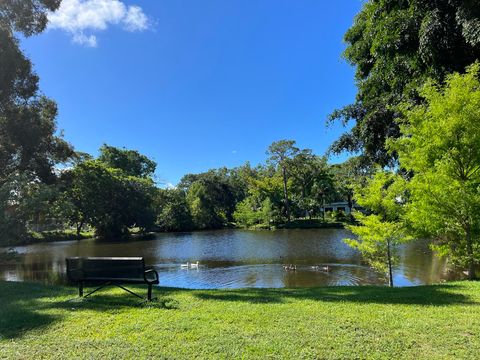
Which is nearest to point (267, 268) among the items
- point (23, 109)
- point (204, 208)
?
point (23, 109)

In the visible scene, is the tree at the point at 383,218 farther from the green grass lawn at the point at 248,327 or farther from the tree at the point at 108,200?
the tree at the point at 108,200

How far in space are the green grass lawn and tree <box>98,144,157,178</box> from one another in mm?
62695

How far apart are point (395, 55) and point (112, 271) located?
40.6 feet

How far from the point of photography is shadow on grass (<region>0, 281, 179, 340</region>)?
16.8 ft

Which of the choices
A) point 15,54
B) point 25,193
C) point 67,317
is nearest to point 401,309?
point 67,317

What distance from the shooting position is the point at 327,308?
222 inches

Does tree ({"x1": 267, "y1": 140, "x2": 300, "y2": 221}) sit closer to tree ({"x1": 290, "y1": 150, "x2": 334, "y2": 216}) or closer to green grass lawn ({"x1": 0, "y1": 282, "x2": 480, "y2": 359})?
tree ({"x1": 290, "y1": 150, "x2": 334, "y2": 216})

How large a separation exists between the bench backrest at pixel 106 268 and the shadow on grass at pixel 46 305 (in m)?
0.42

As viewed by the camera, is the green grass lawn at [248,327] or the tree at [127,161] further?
the tree at [127,161]

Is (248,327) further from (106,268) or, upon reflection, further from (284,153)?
(284,153)

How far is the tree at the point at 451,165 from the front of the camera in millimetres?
8609

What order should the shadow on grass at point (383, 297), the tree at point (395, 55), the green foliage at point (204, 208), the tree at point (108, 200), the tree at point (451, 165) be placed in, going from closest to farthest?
the shadow on grass at point (383, 297)
the tree at point (451, 165)
the tree at point (395, 55)
the tree at point (108, 200)
the green foliage at point (204, 208)

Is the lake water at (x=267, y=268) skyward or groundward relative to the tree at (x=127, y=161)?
groundward

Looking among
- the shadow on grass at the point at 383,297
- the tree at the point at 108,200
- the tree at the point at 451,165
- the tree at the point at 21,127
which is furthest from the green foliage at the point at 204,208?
the shadow on grass at the point at 383,297
